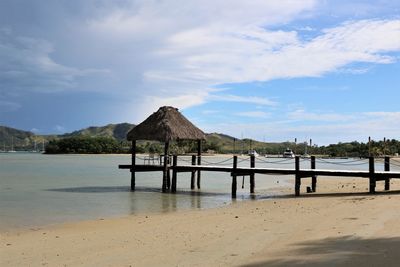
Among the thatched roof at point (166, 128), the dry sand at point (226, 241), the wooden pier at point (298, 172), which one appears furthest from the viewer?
the thatched roof at point (166, 128)

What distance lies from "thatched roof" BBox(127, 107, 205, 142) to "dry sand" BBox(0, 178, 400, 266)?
38.0 ft

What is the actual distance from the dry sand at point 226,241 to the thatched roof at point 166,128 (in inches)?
456

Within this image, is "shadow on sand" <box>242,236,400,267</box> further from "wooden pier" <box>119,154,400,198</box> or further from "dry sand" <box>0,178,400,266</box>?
"wooden pier" <box>119,154,400,198</box>

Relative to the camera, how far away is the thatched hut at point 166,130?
25250 mm

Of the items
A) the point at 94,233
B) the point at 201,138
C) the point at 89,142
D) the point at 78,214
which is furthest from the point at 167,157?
the point at 89,142

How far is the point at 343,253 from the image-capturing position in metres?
7.39

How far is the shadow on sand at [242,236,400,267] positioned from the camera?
6.82 meters

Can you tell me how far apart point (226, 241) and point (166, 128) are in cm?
1622

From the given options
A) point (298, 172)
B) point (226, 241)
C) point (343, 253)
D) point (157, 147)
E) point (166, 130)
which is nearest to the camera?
point (343, 253)

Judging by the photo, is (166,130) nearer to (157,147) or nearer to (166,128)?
(166,128)

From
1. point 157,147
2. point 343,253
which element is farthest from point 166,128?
point 157,147

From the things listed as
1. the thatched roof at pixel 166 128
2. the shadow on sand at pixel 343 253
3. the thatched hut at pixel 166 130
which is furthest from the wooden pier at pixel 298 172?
the shadow on sand at pixel 343 253

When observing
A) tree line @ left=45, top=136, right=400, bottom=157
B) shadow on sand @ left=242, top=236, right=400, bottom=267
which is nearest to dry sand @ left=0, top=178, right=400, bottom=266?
shadow on sand @ left=242, top=236, right=400, bottom=267

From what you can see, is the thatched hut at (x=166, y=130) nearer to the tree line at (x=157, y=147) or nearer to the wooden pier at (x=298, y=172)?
the wooden pier at (x=298, y=172)
